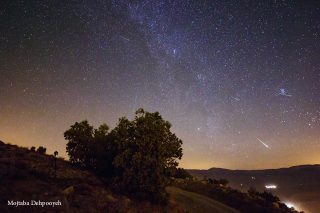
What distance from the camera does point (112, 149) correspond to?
886 inches

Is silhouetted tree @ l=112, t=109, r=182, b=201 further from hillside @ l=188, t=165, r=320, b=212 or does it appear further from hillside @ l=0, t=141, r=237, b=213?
hillside @ l=188, t=165, r=320, b=212

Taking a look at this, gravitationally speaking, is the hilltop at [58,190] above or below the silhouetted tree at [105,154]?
below

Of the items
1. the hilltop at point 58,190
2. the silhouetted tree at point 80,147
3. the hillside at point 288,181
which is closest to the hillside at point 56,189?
the hilltop at point 58,190

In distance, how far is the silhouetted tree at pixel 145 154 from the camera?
19.1 meters

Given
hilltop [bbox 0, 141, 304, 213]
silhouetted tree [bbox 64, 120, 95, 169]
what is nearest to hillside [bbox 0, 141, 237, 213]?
hilltop [bbox 0, 141, 304, 213]

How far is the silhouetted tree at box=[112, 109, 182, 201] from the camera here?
62.7 ft

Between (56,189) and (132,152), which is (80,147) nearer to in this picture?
(132,152)

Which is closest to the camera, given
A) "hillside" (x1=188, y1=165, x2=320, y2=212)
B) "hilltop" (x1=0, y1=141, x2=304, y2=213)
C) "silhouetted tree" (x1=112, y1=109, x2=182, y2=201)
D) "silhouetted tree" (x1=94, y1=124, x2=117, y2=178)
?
"hilltop" (x1=0, y1=141, x2=304, y2=213)

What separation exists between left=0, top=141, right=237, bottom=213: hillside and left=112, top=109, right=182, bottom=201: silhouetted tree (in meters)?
1.08

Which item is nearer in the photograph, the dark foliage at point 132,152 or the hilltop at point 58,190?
the hilltop at point 58,190

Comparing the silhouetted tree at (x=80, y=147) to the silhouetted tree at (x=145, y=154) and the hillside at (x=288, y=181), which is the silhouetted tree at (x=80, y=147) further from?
the hillside at (x=288, y=181)

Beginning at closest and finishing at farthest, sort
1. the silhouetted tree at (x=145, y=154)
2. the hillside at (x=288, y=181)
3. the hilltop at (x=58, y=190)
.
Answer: the hilltop at (x=58, y=190), the silhouetted tree at (x=145, y=154), the hillside at (x=288, y=181)

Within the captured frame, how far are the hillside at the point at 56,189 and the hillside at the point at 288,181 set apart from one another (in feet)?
228

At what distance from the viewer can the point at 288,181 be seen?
118 metres
